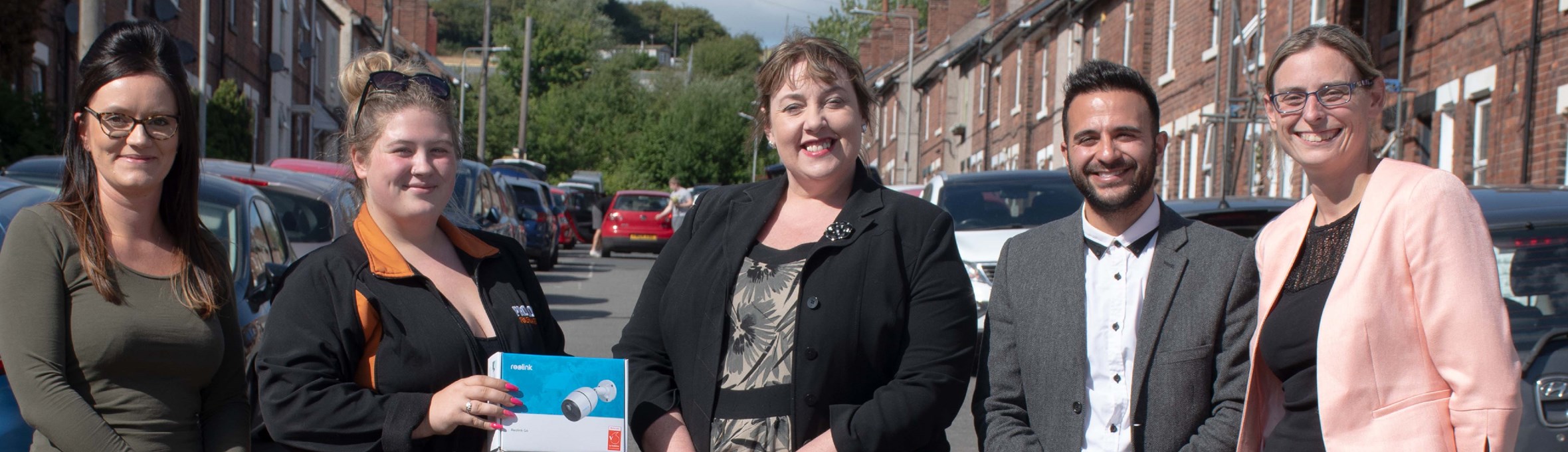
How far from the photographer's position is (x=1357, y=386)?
301 centimetres

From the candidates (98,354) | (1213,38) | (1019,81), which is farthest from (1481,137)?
(1019,81)

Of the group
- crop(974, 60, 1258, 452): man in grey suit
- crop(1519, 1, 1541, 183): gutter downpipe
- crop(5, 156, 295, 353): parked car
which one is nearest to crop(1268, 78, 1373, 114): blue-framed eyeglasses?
crop(974, 60, 1258, 452): man in grey suit

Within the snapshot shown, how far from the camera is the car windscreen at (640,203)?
30203 mm

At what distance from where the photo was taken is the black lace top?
317cm

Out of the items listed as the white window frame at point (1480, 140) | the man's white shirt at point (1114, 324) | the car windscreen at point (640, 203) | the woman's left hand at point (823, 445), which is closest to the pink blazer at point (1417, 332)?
the man's white shirt at point (1114, 324)

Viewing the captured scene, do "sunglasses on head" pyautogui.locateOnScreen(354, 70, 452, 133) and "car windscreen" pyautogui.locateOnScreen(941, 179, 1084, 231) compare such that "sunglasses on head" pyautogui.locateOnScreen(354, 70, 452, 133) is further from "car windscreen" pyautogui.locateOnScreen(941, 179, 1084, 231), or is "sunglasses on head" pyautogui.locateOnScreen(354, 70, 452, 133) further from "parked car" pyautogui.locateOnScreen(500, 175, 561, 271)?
"parked car" pyautogui.locateOnScreen(500, 175, 561, 271)

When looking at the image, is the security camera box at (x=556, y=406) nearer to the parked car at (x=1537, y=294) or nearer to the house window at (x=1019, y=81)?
the parked car at (x=1537, y=294)

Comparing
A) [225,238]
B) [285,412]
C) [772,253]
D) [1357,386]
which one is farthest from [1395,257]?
[225,238]

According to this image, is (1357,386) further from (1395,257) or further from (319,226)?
(319,226)

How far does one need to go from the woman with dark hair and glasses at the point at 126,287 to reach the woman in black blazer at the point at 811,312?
1011 mm

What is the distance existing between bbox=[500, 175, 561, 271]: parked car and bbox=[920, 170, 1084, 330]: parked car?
9265mm

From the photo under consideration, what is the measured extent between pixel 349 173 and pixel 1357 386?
94.6 inches

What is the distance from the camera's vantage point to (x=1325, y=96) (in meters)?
3.23

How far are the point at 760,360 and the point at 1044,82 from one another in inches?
1332
